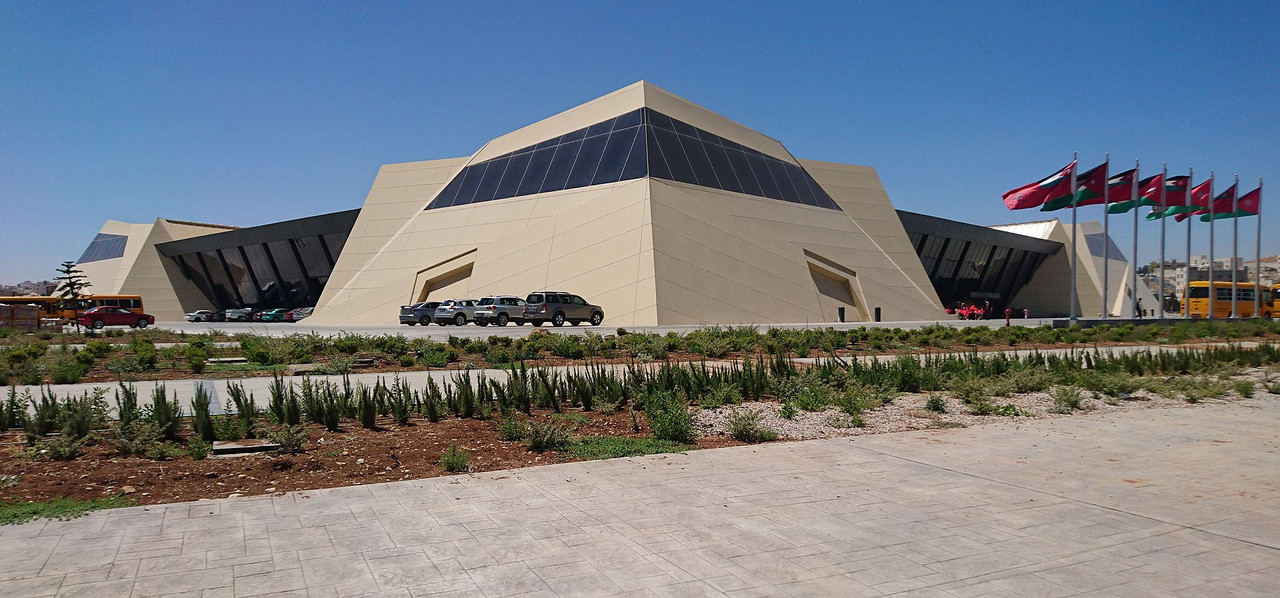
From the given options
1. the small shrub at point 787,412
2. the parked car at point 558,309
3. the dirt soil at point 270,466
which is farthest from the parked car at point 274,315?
the small shrub at point 787,412

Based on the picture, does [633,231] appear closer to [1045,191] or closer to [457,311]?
[457,311]

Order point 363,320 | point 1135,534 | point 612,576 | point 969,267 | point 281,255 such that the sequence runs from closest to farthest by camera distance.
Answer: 1. point 612,576
2. point 1135,534
3. point 363,320
4. point 281,255
5. point 969,267

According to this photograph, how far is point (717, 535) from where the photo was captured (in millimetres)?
5332

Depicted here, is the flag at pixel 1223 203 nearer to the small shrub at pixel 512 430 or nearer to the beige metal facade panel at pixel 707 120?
the beige metal facade panel at pixel 707 120

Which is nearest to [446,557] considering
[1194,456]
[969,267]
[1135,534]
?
[1135,534]

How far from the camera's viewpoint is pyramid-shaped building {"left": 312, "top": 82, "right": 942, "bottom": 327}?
33.5m

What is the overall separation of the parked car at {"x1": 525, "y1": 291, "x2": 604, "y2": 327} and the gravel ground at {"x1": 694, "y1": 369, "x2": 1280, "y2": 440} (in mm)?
20496

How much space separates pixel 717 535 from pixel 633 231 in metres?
28.4

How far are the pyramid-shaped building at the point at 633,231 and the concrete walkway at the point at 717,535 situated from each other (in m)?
23.8

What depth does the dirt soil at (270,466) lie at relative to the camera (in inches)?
255

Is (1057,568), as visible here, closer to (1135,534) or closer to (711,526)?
(1135,534)

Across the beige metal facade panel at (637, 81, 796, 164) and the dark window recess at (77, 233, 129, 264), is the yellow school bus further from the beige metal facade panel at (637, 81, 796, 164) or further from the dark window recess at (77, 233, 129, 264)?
the dark window recess at (77, 233, 129, 264)

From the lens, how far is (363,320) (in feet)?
135

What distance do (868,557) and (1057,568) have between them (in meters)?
1.08
